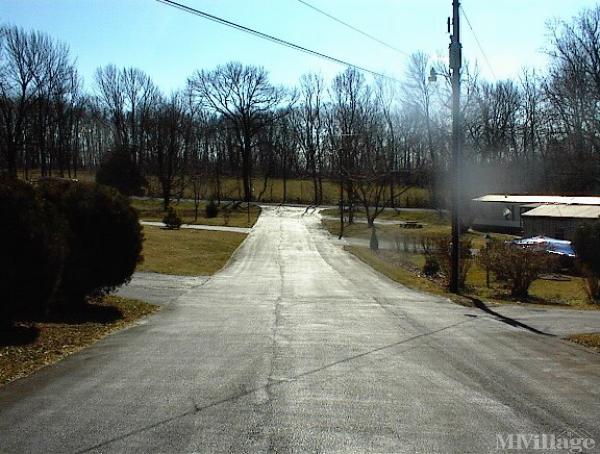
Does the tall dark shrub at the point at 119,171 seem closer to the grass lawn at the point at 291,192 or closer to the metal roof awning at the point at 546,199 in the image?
the grass lawn at the point at 291,192

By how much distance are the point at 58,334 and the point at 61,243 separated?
152 cm

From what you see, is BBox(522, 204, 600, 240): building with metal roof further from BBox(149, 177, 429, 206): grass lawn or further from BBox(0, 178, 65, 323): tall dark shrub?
BBox(0, 178, 65, 323): tall dark shrub

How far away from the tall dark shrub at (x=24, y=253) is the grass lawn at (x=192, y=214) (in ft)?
156

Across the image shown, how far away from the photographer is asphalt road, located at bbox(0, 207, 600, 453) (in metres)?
5.80

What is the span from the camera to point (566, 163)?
68312mm

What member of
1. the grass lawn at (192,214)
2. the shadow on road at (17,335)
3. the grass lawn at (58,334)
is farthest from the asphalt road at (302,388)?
the grass lawn at (192,214)

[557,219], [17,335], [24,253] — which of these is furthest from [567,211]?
[24,253]

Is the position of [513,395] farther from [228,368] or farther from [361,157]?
[361,157]

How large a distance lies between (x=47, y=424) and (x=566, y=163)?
69.1 metres

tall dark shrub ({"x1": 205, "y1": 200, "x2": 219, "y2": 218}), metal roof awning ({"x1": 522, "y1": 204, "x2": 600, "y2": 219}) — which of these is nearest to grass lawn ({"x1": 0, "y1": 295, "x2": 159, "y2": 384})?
metal roof awning ({"x1": 522, "y1": 204, "x2": 600, "y2": 219})

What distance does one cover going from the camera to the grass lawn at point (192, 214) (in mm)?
65688

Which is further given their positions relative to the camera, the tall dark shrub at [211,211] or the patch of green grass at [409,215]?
the tall dark shrub at [211,211]
